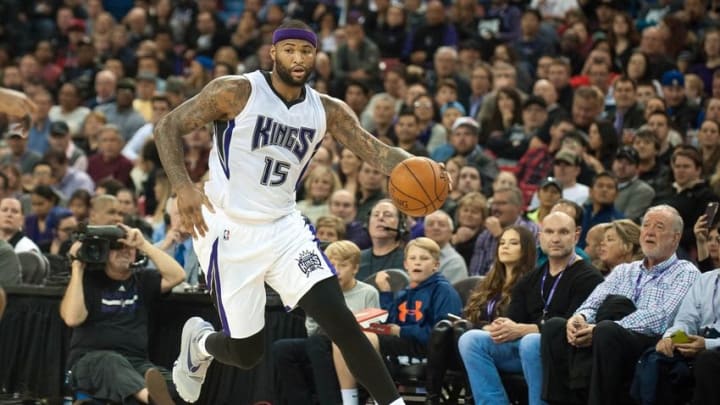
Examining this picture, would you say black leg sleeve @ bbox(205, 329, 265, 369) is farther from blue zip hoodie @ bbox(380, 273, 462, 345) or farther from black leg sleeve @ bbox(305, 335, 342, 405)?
blue zip hoodie @ bbox(380, 273, 462, 345)

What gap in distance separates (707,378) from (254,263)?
284 cm

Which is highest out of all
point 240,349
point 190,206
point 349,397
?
point 190,206

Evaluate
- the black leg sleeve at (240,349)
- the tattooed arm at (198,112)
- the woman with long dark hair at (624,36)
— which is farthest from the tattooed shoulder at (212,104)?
the woman with long dark hair at (624,36)

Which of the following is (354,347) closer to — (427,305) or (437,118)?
(427,305)

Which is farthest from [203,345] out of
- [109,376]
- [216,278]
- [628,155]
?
[628,155]

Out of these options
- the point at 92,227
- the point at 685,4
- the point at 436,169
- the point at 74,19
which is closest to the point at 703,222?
the point at 436,169

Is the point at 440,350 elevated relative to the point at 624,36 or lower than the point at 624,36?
lower

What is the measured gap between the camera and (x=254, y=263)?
7.59m

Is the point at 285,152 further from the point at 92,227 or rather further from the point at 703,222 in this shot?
the point at 703,222

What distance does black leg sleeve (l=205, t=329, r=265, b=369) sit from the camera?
25.2ft

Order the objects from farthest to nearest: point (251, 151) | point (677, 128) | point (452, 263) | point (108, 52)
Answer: point (108, 52) < point (677, 128) < point (452, 263) < point (251, 151)

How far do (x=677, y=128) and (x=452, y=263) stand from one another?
3.42m

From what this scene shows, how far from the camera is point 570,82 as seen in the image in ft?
49.9

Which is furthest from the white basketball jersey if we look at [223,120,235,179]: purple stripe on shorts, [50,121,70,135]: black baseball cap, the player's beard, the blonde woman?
Result: [50,121,70,135]: black baseball cap
